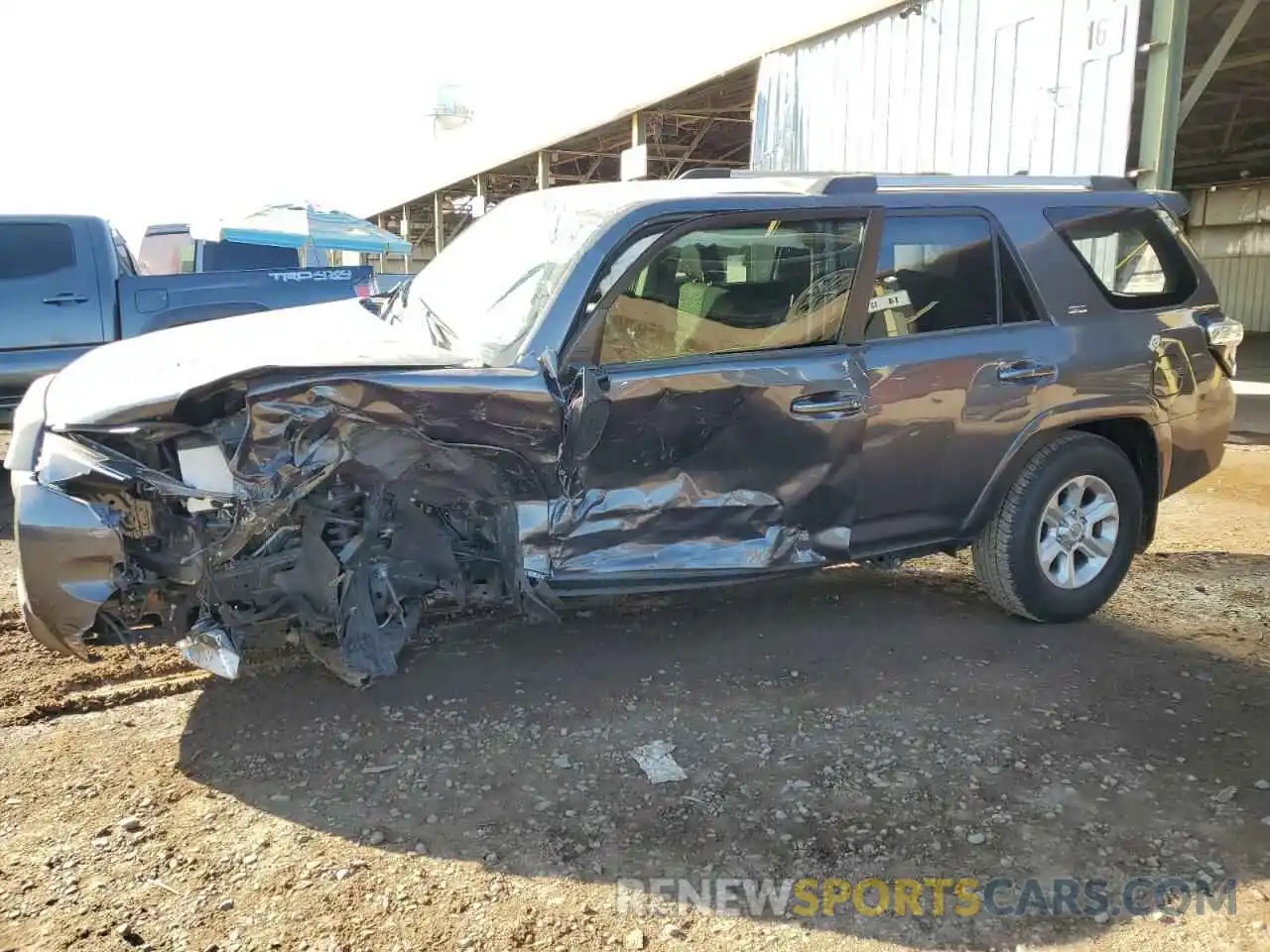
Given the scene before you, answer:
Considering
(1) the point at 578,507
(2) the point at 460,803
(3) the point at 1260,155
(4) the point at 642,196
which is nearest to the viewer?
(2) the point at 460,803

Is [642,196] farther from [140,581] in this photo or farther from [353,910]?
[353,910]

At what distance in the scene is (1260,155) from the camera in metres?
18.5

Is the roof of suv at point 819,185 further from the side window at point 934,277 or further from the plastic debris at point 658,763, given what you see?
the plastic debris at point 658,763

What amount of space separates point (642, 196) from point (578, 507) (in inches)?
47.9

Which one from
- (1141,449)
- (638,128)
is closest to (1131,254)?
(1141,449)

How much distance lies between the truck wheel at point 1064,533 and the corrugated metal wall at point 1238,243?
21098mm

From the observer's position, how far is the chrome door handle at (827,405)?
11.9 ft

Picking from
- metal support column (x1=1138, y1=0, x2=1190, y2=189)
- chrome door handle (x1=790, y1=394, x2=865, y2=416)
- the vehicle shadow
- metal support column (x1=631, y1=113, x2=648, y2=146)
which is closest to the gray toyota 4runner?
chrome door handle (x1=790, y1=394, x2=865, y2=416)

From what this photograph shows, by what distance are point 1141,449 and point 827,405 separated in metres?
1.79

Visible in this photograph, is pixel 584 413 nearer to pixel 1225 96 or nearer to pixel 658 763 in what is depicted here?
pixel 658 763

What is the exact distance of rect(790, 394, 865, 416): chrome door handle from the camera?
364 centimetres

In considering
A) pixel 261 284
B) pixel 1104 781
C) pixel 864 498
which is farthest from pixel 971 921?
pixel 261 284

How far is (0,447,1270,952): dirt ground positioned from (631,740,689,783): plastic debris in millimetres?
31

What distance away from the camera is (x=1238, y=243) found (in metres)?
22.4
